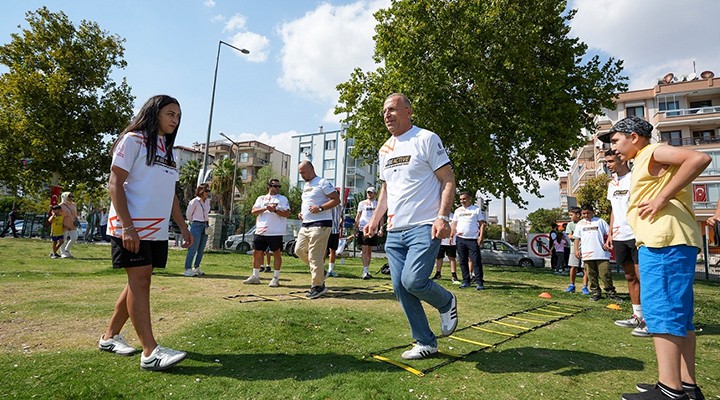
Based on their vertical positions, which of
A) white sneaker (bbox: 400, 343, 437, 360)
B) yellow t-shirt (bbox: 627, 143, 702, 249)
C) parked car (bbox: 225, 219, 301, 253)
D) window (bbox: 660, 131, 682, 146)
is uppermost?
window (bbox: 660, 131, 682, 146)

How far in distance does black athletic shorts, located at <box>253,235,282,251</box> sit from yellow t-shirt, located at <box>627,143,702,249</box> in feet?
18.8

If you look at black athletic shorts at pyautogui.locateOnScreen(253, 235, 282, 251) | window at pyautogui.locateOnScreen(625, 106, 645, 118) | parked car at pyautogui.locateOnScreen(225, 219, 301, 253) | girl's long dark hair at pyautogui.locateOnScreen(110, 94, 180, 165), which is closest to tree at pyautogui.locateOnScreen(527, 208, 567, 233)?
window at pyautogui.locateOnScreen(625, 106, 645, 118)

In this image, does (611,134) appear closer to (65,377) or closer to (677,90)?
(65,377)

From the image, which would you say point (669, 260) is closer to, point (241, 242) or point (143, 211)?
point (143, 211)

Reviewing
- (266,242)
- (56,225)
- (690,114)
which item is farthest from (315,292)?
(690,114)

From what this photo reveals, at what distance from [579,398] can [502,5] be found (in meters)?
17.7

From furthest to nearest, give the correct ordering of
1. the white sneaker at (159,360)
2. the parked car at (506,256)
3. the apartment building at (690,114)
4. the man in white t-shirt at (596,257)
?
1. the apartment building at (690,114)
2. the parked car at (506,256)
3. the man in white t-shirt at (596,257)
4. the white sneaker at (159,360)

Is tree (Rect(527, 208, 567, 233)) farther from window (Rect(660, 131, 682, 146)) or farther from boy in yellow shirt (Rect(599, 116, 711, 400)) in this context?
boy in yellow shirt (Rect(599, 116, 711, 400))

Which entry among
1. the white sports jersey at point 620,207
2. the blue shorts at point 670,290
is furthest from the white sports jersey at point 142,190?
the white sports jersey at point 620,207

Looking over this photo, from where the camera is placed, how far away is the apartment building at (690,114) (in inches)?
1570

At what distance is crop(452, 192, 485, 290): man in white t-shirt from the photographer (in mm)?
8188

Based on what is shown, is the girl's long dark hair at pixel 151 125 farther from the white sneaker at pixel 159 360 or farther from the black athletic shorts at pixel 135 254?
the white sneaker at pixel 159 360

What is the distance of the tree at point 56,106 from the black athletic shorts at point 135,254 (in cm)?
2041

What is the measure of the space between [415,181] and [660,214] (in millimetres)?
1667
